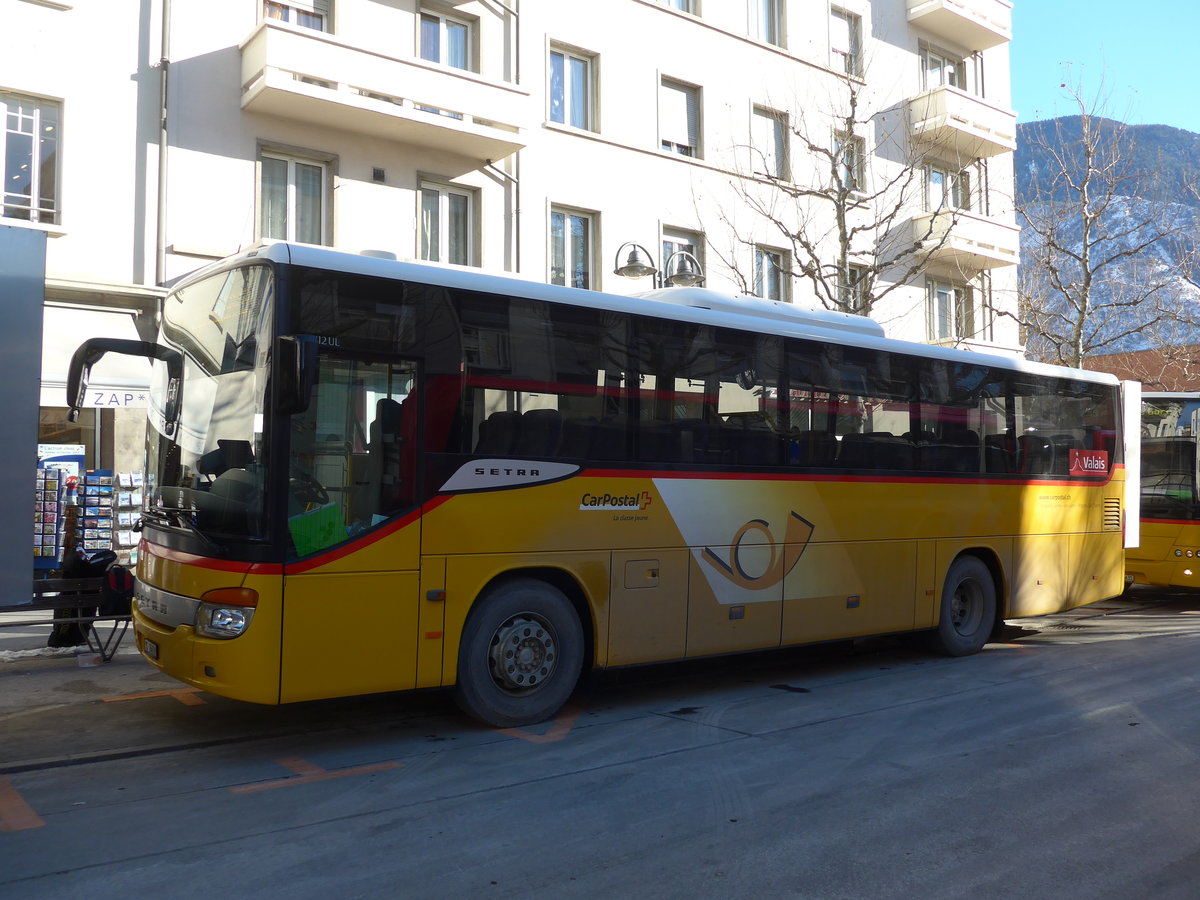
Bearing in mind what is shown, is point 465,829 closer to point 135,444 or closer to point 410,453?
point 410,453

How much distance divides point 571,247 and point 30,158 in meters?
9.21

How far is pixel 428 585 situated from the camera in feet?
22.4

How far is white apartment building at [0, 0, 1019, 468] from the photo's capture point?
581 inches

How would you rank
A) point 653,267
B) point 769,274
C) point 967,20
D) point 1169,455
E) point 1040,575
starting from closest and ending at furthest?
point 1040,575, point 653,267, point 1169,455, point 769,274, point 967,20

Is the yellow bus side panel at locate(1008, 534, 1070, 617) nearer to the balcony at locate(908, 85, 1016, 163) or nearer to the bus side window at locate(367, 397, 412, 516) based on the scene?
the bus side window at locate(367, 397, 412, 516)

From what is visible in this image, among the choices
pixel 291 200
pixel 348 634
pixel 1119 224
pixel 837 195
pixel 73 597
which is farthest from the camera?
pixel 1119 224

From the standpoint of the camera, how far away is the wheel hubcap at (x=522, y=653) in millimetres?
7234

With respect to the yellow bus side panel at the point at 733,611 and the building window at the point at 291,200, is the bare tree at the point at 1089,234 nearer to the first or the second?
the building window at the point at 291,200

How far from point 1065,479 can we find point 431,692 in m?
7.70

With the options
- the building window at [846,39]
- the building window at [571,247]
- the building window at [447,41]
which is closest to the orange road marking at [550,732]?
the building window at [571,247]

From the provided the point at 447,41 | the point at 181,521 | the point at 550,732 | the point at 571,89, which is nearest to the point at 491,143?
the point at 447,41

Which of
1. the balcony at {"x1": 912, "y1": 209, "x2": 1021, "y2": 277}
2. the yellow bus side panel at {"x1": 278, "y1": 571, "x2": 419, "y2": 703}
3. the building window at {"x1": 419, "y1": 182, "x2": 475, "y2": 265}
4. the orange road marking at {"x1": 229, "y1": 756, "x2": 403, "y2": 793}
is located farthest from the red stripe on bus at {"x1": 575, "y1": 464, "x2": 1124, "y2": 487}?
the balcony at {"x1": 912, "y1": 209, "x2": 1021, "y2": 277}

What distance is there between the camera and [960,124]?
82.5ft

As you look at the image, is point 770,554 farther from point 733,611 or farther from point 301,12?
point 301,12
